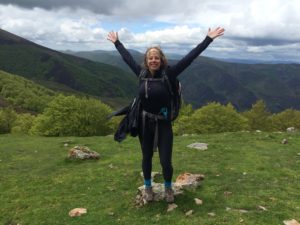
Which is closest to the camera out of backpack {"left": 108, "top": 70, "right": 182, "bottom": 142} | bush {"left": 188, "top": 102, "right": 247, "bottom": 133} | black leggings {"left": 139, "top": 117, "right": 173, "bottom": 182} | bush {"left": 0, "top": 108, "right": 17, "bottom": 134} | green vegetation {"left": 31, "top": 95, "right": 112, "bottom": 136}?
backpack {"left": 108, "top": 70, "right": 182, "bottom": 142}

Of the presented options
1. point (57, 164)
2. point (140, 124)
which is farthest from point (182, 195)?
point (57, 164)

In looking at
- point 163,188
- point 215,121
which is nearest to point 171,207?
point 163,188

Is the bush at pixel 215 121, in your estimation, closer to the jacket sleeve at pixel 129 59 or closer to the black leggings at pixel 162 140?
the jacket sleeve at pixel 129 59

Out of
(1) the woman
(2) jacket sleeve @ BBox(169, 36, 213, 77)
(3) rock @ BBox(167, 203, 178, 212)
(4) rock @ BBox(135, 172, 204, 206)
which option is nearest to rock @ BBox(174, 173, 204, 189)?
(4) rock @ BBox(135, 172, 204, 206)

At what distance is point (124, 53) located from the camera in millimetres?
11492

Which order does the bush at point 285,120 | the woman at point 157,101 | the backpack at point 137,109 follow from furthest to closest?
1. the bush at point 285,120
2. the backpack at point 137,109
3. the woman at point 157,101

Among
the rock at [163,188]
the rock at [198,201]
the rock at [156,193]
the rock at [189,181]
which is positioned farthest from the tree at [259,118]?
the rock at [198,201]

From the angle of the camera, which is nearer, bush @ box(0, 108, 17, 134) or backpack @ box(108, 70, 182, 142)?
backpack @ box(108, 70, 182, 142)

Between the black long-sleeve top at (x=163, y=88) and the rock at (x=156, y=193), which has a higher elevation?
the black long-sleeve top at (x=163, y=88)

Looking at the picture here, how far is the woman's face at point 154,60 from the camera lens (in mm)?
10336

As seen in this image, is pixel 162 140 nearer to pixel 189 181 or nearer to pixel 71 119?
pixel 189 181

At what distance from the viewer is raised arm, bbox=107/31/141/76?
36.5 ft

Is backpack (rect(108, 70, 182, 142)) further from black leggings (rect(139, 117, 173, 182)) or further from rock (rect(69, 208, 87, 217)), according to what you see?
rock (rect(69, 208, 87, 217))

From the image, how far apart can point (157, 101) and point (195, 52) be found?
164cm
